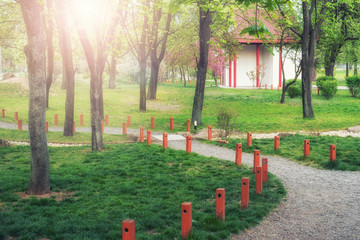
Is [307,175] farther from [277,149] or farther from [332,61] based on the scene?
[332,61]

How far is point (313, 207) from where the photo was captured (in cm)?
777

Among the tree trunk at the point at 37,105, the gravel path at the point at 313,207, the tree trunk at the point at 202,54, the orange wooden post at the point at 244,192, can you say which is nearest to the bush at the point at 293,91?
the tree trunk at the point at 202,54

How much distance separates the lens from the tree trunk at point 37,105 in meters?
8.28

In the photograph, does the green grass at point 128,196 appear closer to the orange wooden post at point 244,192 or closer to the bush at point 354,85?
the orange wooden post at point 244,192

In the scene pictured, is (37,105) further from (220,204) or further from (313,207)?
(313,207)

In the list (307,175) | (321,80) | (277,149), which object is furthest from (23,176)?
(321,80)

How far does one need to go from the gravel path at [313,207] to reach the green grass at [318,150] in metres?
0.58

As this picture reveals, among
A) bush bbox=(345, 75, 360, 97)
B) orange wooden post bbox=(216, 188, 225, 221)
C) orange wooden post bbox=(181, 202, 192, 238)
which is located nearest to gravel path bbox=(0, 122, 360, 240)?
orange wooden post bbox=(216, 188, 225, 221)

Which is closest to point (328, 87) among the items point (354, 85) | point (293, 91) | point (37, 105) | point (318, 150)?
point (293, 91)

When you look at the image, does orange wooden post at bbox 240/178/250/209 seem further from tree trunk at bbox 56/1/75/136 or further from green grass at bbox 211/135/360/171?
tree trunk at bbox 56/1/75/136

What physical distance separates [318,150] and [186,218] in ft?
29.6

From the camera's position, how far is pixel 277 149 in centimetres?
1385

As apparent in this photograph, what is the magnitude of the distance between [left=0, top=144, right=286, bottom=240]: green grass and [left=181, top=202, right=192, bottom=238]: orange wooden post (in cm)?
28

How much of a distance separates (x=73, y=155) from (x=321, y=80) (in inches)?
956
